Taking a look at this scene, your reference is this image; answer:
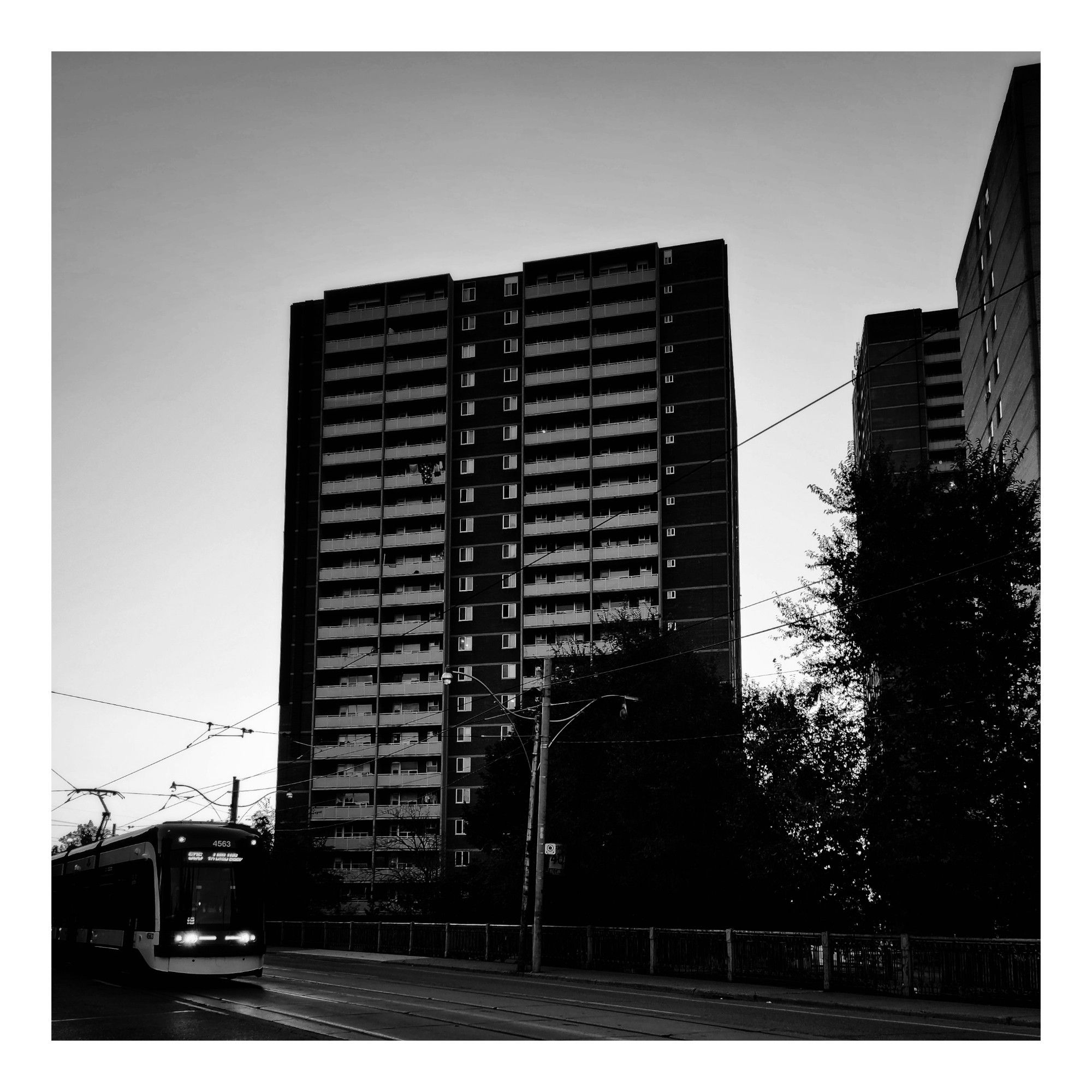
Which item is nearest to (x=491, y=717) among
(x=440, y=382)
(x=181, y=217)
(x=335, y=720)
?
(x=335, y=720)

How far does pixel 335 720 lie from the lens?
10100 cm

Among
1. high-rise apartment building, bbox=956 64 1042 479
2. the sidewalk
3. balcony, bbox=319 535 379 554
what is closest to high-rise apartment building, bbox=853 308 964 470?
high-rise apartment building, bbox=956 64 1042 479

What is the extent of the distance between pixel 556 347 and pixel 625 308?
23.3ft

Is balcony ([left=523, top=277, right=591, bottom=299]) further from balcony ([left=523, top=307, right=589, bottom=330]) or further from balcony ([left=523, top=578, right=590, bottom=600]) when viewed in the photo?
balcony ([left=523, top=578, right=590, bottom=600])

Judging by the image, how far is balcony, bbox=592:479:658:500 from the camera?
96875 millimetres

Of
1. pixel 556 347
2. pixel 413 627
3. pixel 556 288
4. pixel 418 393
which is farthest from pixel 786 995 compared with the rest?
pixel 418 393

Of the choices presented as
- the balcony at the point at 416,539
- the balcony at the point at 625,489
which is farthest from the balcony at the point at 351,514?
the balcony at the point at 625,489

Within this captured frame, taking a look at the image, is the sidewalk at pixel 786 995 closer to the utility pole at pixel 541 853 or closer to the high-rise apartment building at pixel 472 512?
the utility pole at pixel 541 853

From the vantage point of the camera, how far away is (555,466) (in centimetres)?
10075

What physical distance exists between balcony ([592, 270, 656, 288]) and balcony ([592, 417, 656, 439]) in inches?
511
